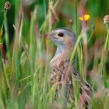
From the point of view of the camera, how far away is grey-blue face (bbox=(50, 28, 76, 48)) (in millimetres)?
4874

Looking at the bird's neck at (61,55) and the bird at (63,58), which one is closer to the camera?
the bird at (63,58)

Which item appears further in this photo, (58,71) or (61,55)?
(61,55)

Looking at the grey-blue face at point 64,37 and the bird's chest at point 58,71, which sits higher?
the grey-blue face at point 64,37

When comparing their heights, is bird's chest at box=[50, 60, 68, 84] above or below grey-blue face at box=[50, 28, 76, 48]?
below

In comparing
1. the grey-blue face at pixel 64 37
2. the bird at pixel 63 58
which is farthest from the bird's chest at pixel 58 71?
the grey-blue face at pixel 64 37

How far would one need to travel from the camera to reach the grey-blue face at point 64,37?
16.0ft

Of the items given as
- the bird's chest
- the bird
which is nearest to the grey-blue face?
the bird

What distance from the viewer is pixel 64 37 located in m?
4.96

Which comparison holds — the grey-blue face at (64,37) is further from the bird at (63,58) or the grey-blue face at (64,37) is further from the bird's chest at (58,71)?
the bird's chest at (58,71)

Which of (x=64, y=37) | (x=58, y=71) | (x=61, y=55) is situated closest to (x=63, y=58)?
(x=61, y=55)

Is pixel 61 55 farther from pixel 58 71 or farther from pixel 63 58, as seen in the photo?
pixel 58 71

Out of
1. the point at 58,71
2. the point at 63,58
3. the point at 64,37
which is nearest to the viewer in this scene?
the point at 58,71

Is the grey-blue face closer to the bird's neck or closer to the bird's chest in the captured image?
the bird's neck

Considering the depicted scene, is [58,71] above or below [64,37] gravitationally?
below
